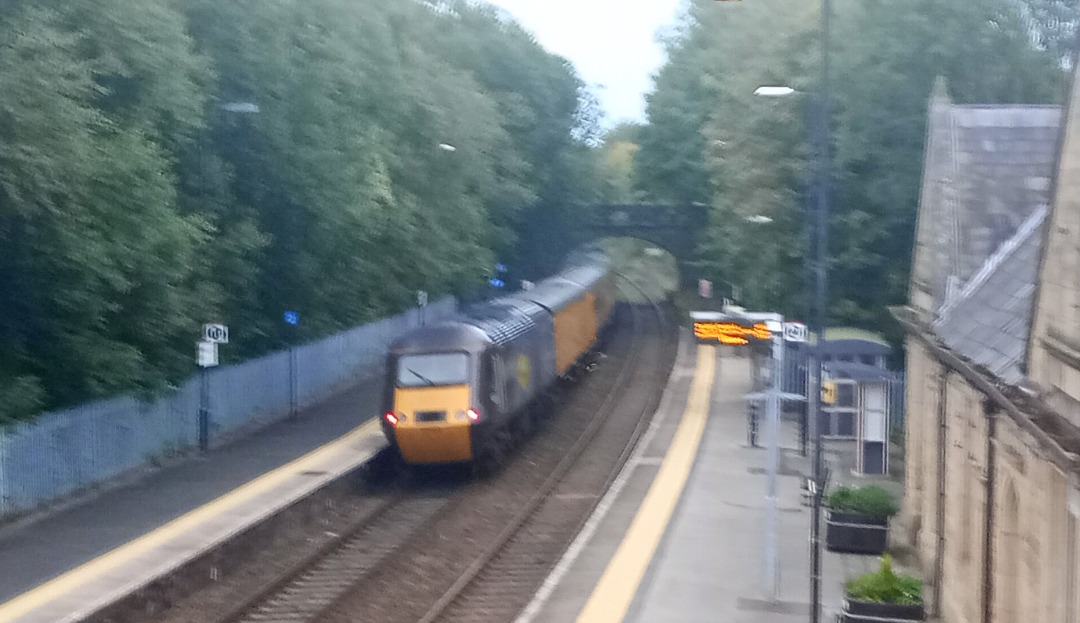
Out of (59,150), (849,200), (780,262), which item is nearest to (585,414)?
(780,262)

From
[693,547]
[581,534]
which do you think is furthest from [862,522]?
[581,534]

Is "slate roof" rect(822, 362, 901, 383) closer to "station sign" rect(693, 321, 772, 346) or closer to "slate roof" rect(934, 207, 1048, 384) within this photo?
"station sign" rect(693, 321, 772, 346)

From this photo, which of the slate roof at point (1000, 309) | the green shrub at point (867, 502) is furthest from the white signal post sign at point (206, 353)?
the slate roof at point (1000, 309)

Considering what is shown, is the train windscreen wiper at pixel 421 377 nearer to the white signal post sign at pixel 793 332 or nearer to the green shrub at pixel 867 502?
the white signal post sign at pixel 793 332

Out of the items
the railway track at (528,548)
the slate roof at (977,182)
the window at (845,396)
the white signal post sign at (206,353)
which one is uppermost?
the slate roof at (977,182)

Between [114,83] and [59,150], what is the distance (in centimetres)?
343

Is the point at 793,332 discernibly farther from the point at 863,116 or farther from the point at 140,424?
the point at 140,424

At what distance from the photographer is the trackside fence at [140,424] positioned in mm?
17797

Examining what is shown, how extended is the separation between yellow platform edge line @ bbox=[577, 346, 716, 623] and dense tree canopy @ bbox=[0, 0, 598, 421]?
7.67 metres

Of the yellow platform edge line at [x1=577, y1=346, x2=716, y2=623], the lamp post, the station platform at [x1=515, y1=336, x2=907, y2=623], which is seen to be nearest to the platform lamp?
the lamp post

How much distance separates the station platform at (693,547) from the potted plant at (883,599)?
1.09 meters

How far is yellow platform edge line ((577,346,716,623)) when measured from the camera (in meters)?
14.1

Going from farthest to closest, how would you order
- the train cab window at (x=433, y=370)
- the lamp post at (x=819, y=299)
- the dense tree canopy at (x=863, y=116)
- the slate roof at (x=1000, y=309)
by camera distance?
the dense tree canopy at (x=863, y=116) < the train cab window at (x=433, y=370) < the lamp post at (x=819, y=299) < the slate roof at (x=1000, y=309)

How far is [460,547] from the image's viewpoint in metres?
17.9
